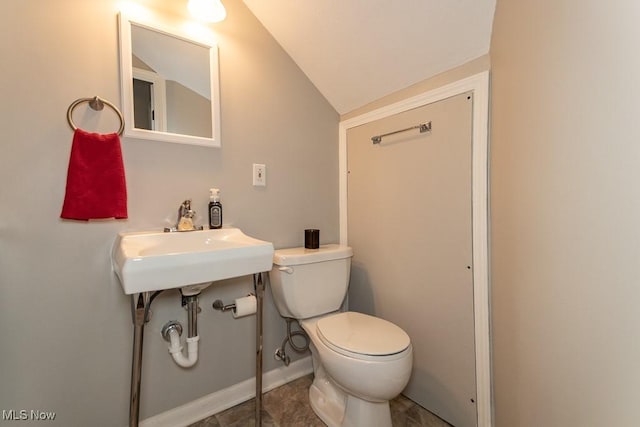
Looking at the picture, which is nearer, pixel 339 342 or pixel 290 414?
pixel 339 342

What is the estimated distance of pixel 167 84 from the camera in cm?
121

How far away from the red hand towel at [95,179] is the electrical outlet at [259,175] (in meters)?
0.56

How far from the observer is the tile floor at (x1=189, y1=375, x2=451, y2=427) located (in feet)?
4.14

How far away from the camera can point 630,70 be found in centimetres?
48

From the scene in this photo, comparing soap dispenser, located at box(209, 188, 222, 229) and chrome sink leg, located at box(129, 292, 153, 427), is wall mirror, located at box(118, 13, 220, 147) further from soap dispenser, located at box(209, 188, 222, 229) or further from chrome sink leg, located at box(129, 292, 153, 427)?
chrome sink leg, located at box(129, 292, 153, 427)

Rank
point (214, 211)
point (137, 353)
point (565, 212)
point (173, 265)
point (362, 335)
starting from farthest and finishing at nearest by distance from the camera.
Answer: point (214, 211)
point (362, 335)
point (137, 353)
point (173, 265)
point (565, 212)

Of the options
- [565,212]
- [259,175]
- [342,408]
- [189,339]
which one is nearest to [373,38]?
[259,175]

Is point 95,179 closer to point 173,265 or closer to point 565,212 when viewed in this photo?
point 173,265

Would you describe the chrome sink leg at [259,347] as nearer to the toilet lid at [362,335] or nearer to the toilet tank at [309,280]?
the toilet tank at [309,280]

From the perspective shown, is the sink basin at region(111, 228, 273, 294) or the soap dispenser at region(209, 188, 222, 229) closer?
the sink basin at region(111, 228, 273, 294)

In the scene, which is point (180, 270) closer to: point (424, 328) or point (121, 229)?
point (121, 229)

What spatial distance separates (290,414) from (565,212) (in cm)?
137

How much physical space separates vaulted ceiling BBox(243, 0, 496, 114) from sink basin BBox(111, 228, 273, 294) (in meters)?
1.03

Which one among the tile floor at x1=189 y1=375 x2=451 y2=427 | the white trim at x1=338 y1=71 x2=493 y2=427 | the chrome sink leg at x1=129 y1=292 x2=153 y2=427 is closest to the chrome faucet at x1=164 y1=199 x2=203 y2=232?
the chrome sink leg at x1=129 y1=292 x2=153 y2=427
